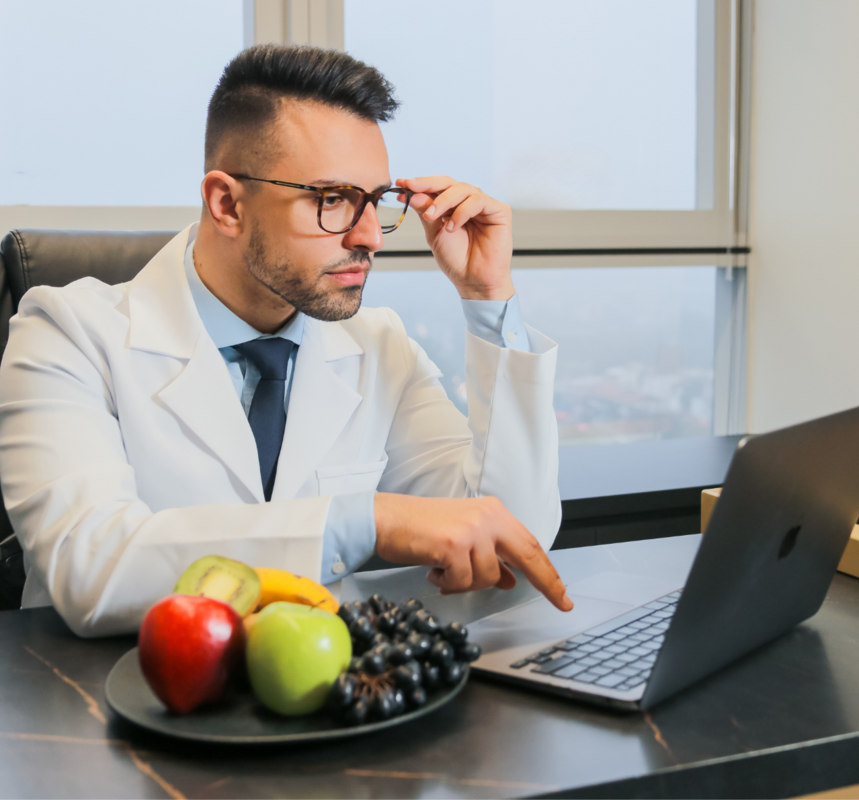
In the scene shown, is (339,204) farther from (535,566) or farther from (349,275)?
(535,566)

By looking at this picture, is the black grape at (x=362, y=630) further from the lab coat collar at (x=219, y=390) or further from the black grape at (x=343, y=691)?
the lab coat collar at (x=219, y=390)

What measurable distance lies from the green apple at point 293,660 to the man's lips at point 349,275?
76 centimetres

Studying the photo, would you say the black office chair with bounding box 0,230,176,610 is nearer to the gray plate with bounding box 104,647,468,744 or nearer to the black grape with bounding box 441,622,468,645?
the gray plate with bounding box 104,647,468,744

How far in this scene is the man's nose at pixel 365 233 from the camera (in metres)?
1.25

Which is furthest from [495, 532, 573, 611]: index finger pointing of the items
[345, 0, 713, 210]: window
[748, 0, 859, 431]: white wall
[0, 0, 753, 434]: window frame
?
[748, 0, 859, 431]: white wall

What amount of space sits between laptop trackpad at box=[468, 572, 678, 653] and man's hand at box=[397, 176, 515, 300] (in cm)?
59

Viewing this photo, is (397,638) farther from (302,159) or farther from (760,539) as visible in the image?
(302,159)

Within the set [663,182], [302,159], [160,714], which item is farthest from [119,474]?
[663,182]

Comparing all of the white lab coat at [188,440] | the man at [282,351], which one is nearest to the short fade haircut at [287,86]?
the man at [282,351]

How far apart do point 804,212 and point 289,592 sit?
2.34 meters

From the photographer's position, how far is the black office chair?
1435 millimetres

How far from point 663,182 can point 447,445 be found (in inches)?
65.2

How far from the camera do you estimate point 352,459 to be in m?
1.37

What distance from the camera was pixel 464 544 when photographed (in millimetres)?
841
